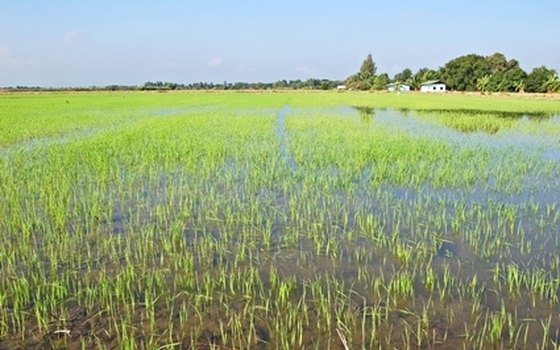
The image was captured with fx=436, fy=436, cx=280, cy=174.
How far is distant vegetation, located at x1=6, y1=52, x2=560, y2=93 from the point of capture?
5500 cm

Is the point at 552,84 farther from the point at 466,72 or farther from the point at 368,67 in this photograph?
the point at 368,67

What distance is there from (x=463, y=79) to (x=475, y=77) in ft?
5.83

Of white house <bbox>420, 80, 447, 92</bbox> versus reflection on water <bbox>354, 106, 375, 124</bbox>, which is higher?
white house <bbox>420, 80, 447, 92</bbox>

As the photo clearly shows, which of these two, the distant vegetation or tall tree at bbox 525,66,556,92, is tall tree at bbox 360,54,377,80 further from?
tall tree at bbox 525,66,556,92

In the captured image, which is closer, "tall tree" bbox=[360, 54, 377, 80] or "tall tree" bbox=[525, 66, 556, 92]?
"tall tree" bbox=[525, 66, 556, 92]

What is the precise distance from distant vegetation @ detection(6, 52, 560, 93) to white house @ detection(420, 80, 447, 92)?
81cm

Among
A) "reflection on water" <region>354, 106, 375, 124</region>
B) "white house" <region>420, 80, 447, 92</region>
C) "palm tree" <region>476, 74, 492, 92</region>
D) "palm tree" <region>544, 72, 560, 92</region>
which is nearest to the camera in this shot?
"reflection on water" <region>354, 106, 375, 124</region>

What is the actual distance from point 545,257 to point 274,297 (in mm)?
2789

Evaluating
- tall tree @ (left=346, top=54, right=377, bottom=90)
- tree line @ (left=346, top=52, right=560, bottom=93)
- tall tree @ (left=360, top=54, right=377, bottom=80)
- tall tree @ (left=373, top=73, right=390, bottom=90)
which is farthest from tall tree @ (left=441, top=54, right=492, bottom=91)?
tall tree @ (left=360, top=54, right=377, bottom=80)

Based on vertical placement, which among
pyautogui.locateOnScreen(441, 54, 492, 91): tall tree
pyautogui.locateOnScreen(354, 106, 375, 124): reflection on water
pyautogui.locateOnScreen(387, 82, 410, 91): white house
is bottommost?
pyautogui.locateOnScreen(354, 106, 375, 124): reflection on water

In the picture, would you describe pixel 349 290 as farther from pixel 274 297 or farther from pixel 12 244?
pixel 12 244

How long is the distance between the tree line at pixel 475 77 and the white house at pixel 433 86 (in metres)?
0.79

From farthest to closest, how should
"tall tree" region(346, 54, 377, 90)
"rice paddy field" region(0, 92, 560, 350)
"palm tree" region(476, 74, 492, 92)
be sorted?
"tall tree" region(346, 54, 377, 90)
"palm tree" region(476, 74, 492, 92)
"rice paddy field" region(0, 92, 560, 350)

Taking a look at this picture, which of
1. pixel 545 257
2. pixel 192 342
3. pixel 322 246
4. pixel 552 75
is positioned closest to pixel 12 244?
pixel 192 342
